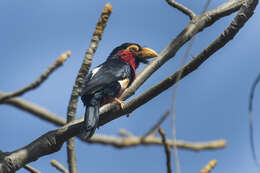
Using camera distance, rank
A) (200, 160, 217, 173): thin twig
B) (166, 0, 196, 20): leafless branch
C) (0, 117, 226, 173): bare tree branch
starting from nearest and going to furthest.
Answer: (200, 160, 217, 173): thin twig, (0, 117, 226, 173): bare tree branch, (166, 0, 196, 20): leafless branch

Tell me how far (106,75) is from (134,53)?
49.0 inches

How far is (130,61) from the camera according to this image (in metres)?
6.21

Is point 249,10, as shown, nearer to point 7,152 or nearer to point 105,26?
point 105,26

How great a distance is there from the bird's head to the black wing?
27 centimetres

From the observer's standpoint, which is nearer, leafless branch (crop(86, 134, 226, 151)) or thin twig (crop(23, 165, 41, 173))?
leafless branch (crop(86, 134, 226, 151))

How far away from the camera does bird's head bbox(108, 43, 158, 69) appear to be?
6299mm

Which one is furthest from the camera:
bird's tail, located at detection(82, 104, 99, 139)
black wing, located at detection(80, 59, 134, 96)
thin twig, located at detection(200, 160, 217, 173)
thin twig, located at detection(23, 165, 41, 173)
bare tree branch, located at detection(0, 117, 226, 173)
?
black wing, located at detection(80, 59, 134, 96)

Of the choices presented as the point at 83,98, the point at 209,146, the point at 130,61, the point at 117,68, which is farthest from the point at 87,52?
the point at 130,61

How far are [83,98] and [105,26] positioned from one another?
2399 mm

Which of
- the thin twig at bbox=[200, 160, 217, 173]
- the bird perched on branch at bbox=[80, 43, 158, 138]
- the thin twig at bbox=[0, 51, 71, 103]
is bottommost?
the thin twig at bbox=[200, 160, 217, 173]

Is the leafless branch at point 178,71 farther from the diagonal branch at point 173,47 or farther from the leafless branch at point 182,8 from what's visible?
the leafless branch at point 182,8

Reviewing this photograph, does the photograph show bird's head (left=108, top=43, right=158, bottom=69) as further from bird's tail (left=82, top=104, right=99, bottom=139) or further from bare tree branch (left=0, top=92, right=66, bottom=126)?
bare tree branch (left=0, top=92, right=66, bottom=126)

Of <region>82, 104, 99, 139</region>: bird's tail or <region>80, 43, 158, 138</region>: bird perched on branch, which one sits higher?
<region>80, 43, 158, 138</region>: bird perched on branch

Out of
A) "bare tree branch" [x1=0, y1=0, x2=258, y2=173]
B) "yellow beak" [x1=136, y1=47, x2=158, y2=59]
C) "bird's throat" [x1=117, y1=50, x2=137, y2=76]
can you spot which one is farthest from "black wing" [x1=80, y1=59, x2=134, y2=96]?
"bare tree branch" [x1=0, y1=0, x2=258, y2=173]
